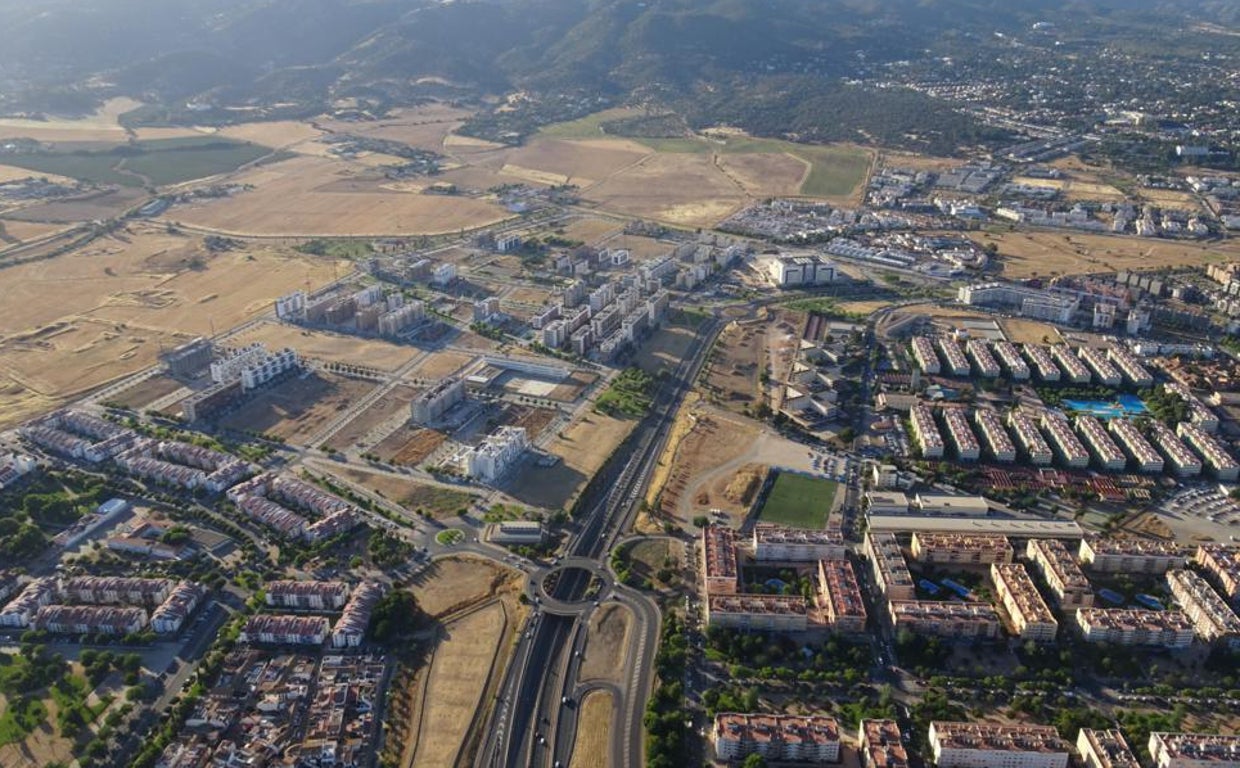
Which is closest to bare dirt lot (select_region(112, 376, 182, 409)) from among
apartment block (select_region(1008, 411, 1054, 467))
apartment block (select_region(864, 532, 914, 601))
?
apartment block (select_region(864, 532, 914, 601))

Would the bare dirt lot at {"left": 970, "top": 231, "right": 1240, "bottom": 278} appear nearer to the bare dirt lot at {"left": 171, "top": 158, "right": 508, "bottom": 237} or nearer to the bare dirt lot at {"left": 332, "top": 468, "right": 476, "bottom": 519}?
the bare dirt lot at {"left": 171, "top": 158, "right": 508, "bottom": 237}

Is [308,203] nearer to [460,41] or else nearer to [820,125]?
[820,125]

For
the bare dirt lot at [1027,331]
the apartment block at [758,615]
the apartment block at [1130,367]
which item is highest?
the apartment block at [1130,367]

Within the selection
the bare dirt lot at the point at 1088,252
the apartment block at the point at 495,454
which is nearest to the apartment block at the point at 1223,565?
the apartment block at the point at 495,454

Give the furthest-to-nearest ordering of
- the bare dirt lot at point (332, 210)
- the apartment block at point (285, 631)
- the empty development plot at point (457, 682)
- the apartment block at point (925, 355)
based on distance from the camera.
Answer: the bare dirt lot at point (332, 210) → the apartment block at point (925, 355) → the apartment block at point (285, 631) → the empty development plot at point (457, 682)

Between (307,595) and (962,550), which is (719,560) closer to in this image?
(962,550)

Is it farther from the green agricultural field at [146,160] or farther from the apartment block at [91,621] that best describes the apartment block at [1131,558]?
the green agricultural field at [146,160]

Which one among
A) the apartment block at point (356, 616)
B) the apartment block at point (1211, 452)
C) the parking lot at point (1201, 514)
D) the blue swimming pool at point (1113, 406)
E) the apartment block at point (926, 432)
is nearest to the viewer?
the apartment block at point (356, 616)
